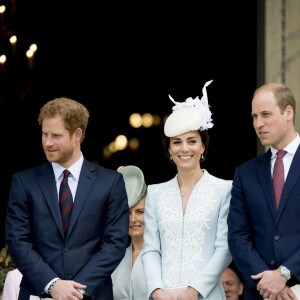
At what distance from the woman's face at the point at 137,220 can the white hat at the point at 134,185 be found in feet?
0.12

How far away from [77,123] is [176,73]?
5.11 metres

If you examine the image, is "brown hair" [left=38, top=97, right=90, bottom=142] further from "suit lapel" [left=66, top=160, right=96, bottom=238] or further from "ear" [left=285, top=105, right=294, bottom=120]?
"ear" [left=285, top=105, right=294, bottom=120]

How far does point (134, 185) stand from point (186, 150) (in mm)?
728

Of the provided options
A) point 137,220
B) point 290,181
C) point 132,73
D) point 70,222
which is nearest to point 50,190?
point 70,222

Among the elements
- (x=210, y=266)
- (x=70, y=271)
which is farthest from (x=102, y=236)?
(x=210, y=266)

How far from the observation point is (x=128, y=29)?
10492mm

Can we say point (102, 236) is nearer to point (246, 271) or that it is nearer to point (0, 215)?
point (246, 271)

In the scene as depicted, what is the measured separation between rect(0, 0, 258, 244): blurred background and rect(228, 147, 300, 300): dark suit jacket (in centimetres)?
471

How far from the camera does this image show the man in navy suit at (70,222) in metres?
5.13

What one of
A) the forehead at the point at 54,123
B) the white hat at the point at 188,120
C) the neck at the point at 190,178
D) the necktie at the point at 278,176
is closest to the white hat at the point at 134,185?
the neck at the point at 190,178

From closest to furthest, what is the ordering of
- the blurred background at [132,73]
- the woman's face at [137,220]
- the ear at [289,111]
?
the ear at [289,111], the woman's face at [137,220], the blurred background at [132,73]

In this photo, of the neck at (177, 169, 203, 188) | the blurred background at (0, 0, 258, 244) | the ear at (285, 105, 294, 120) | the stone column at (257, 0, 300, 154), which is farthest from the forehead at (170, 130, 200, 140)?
the blurred background at (0, 0, 258, 244)

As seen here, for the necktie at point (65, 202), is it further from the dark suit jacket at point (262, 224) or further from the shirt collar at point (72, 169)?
the dark suit jacket at point (262, 224)

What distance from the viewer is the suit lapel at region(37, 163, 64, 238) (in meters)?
5.19
